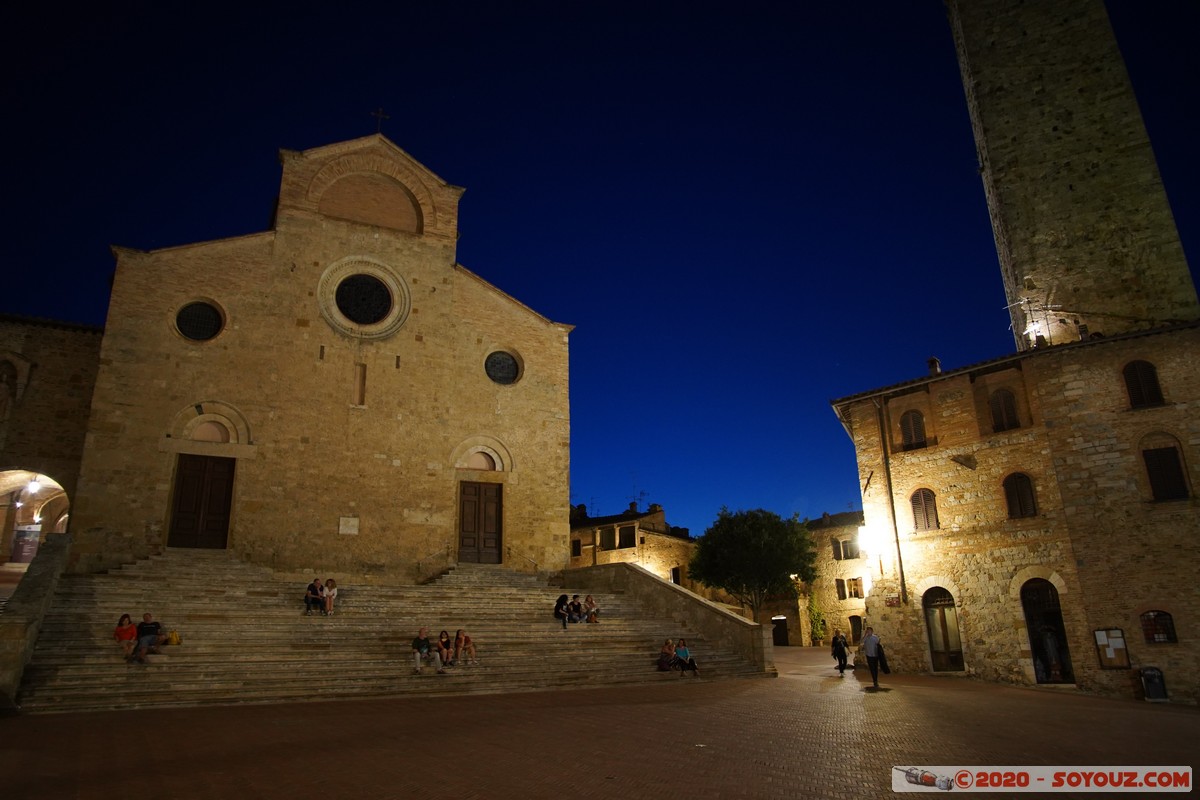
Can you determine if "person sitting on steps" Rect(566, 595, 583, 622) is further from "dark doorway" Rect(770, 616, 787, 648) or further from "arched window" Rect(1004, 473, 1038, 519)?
"dark doorway" Rect(770, 616, 787, 648)

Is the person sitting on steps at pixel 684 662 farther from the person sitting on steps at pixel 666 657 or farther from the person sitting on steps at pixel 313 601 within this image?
the person sitting on steps at pixel 313 601

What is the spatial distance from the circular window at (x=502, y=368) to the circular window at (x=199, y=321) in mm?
7600

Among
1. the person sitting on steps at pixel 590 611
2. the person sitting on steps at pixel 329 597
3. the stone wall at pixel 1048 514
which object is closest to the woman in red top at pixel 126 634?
the person sitting on steps at pixel 329 597

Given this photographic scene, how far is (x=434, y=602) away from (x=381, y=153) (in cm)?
1468

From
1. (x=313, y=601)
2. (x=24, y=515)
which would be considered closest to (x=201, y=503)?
(x=313, y=601)

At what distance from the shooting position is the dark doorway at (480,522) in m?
20.8

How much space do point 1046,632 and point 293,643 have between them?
1619 cm

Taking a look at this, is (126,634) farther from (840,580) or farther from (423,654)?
(840,580)

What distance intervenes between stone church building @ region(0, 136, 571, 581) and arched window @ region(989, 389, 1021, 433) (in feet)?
40.0

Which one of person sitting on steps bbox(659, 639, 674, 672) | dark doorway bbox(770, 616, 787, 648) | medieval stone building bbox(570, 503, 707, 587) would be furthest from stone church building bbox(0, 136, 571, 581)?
dark doorway bbox(770, 616, 787, 648)

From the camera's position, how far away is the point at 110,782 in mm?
5539

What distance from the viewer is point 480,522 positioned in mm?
21109

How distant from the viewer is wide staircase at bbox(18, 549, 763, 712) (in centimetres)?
1039

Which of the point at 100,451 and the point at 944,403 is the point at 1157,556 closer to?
the point at 944,403
